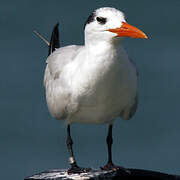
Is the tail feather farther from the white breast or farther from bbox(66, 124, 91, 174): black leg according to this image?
the white breast

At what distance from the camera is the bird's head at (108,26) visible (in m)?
7.64

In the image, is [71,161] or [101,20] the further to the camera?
[71,161]

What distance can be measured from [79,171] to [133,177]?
736mm

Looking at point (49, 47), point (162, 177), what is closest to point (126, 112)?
point (162, 177)

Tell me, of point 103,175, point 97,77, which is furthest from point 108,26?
point 103,175

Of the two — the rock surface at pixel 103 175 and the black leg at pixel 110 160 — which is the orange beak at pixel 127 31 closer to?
the black leg at pixel 110 160

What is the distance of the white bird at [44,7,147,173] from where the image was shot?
7.85 m

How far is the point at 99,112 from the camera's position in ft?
27.5

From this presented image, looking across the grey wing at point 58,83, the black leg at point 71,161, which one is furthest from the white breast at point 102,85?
the black leg at point 71,161

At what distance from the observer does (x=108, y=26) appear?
25.5ft

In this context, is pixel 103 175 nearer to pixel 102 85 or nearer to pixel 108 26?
pixel 102 85

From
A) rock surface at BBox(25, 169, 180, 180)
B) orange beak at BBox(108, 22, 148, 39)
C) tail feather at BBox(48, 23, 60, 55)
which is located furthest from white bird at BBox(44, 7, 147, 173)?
tail feather at BBox(48, 23, 60, 55)

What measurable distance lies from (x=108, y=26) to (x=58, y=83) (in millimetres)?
1266

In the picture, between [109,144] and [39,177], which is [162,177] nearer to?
[109,144]
